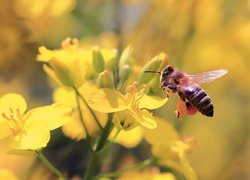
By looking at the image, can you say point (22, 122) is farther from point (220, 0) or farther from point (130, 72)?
point (220, 0)

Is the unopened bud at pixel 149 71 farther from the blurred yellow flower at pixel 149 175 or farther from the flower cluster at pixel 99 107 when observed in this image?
the blurred yellow flower at pixel 149 175

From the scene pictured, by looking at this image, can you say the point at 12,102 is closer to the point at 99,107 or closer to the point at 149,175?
the point at 99,107

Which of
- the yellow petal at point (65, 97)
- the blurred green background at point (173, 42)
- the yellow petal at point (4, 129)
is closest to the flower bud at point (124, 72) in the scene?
the yellow petal at point (65, 97)

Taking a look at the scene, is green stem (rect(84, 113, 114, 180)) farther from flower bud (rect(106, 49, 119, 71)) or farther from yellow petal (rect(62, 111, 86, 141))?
yellow petal (rect(62, 111, 86, 141))

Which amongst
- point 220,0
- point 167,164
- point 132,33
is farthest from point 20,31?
point 167,164

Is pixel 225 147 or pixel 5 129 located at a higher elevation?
pixel 5 129

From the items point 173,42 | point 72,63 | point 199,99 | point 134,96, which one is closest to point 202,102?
point 199,99

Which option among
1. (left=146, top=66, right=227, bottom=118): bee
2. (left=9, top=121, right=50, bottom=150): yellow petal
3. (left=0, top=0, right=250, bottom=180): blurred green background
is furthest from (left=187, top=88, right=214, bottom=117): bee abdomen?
(left=0, top=0, right=250, bottom=180): blurred green background
